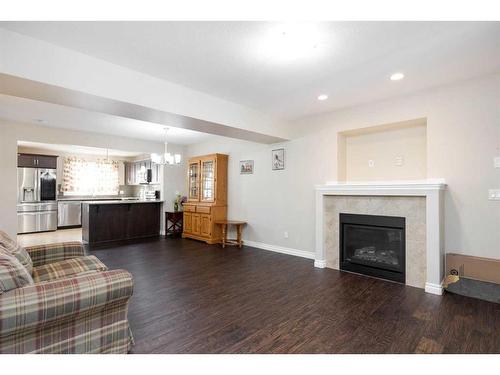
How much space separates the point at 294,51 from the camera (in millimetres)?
2527

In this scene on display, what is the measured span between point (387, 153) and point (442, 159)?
79cm

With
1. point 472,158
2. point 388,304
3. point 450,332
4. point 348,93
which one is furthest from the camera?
point 348,93

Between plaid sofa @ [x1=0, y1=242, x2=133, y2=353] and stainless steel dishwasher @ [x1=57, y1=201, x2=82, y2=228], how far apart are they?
7.56m

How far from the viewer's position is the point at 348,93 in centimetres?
360

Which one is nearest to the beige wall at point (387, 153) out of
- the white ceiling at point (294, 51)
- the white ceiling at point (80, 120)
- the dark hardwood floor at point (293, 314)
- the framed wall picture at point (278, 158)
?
the white ceiling at point (294, 51)

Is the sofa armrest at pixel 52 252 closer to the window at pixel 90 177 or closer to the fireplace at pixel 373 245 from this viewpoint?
the fireplace at pixel 373 245

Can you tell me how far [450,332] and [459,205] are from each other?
1701 millimetres

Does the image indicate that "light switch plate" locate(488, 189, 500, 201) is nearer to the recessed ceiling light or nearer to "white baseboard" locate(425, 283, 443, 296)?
"white baseboard" locate(425, 283, 443, 296)

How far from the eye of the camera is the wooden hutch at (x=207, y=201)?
6.00 meters

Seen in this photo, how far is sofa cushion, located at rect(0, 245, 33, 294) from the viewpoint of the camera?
1.52 meters

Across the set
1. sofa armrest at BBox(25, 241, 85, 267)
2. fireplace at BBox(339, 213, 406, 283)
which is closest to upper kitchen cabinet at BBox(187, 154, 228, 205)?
fireplace at BBox(339, 213, 406, 283)

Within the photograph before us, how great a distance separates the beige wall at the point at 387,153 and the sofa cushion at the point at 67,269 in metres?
3.74
